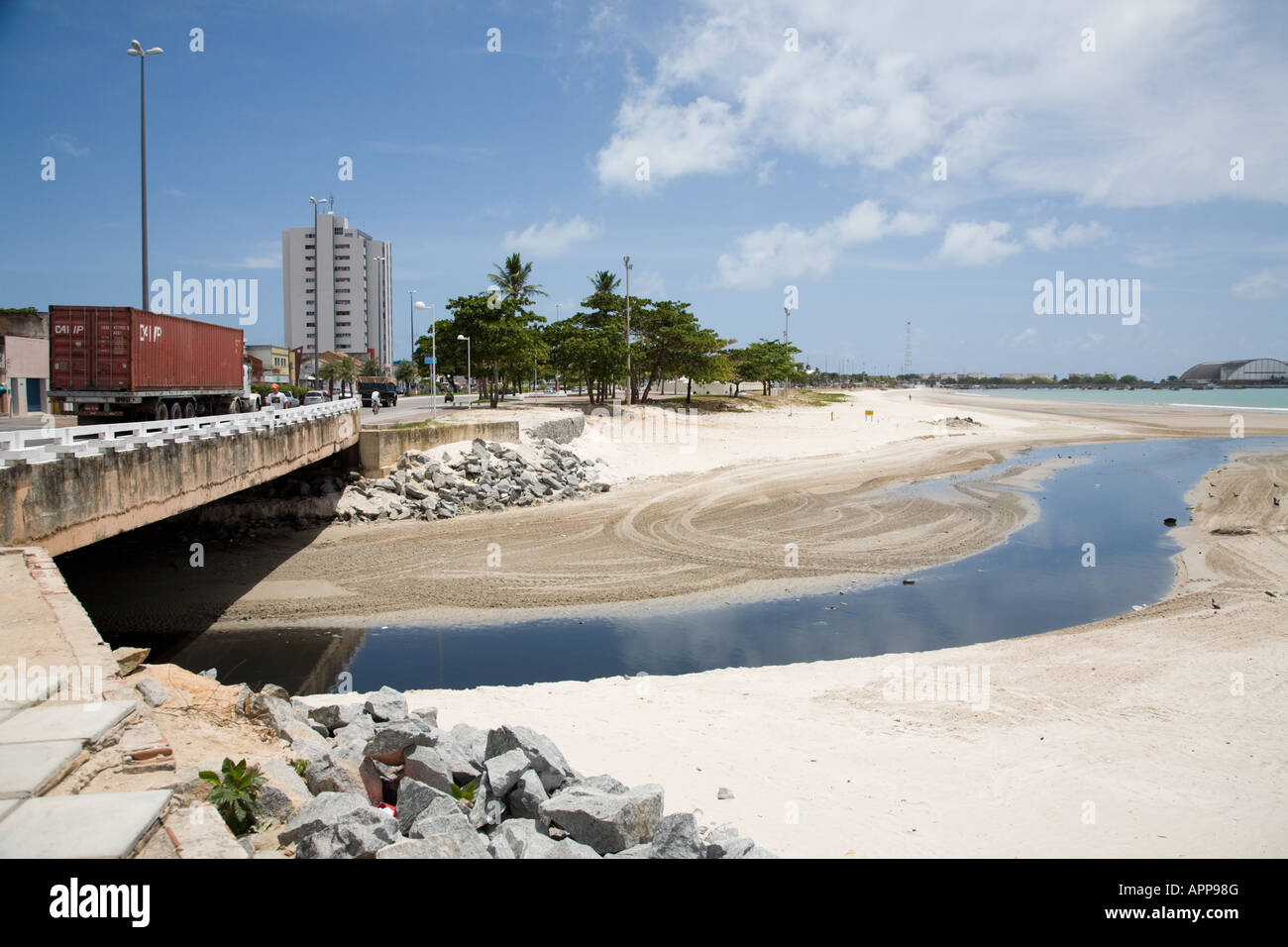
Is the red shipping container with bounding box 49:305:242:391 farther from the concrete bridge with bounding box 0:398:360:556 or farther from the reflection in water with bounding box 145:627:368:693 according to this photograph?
the reflection in water with bounding box 145:627:368:693

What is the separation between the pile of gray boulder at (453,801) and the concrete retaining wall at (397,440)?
20467 millimetres

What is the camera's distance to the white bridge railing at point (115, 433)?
10.8m

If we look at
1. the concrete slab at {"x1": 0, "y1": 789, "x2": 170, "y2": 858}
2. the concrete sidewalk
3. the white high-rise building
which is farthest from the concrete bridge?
the white high-rise building

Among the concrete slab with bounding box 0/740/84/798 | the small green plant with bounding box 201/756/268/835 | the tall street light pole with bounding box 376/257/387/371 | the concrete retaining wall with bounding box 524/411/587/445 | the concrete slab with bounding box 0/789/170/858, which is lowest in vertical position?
the small green plant with bounding box 201/756/268/835

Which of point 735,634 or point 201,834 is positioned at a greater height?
point 201,834

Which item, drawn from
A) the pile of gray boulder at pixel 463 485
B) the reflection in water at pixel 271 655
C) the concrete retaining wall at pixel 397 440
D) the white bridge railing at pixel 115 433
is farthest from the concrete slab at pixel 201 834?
the concrete retaining wall at pixel 397 440

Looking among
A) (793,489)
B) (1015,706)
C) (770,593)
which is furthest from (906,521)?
(1015,706)

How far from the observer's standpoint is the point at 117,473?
12508 millimetres

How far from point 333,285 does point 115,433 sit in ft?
429

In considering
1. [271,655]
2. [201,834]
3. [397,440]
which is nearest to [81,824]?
[201,834]

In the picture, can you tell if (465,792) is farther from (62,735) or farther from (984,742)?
(984,742)

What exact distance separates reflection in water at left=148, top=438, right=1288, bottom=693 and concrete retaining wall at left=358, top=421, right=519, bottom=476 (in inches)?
497

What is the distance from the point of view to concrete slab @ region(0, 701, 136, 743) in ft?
18.6
